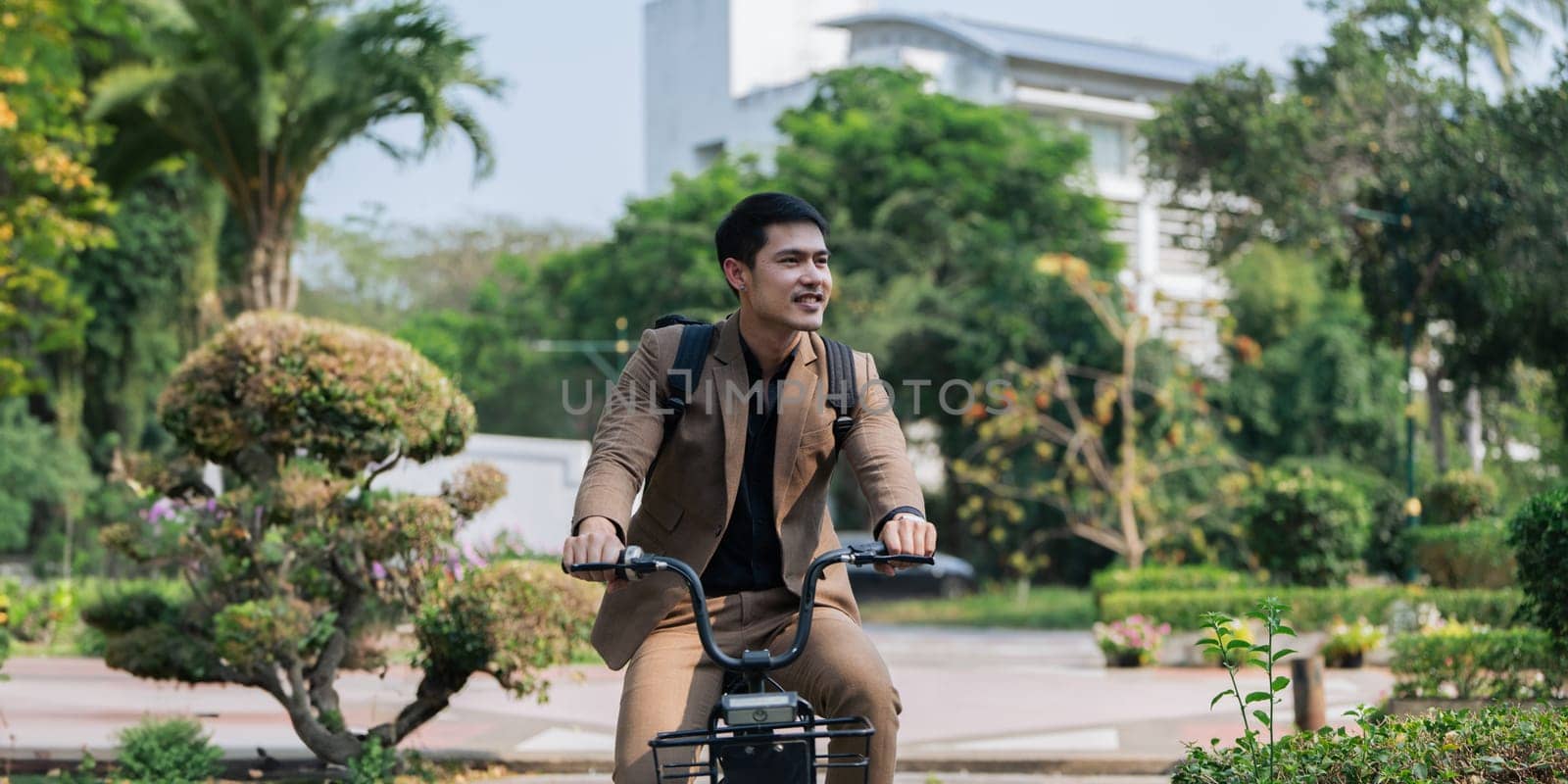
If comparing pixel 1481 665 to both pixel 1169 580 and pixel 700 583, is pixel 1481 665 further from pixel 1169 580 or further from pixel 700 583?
pixel 1169 580

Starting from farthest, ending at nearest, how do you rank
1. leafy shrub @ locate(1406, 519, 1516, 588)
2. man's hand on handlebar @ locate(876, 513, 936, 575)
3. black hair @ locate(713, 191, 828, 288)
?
leafy shrub @ locate(1406, 519, 1516, 588) < black hair @ locate(713, 191, 828, 288) < man's hand on handlebar @ locate(876, 513, 936, 575)

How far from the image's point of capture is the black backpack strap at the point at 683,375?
404 centimetres

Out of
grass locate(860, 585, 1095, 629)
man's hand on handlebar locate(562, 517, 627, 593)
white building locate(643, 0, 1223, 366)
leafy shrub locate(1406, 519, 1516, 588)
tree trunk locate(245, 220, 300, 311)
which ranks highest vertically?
white building locate(643, 0, 1223, 366)

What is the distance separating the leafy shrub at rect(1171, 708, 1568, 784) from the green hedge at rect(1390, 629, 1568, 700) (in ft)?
15.4

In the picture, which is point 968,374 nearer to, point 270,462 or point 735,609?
point 270,462

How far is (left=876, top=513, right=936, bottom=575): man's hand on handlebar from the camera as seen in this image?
3.63 m

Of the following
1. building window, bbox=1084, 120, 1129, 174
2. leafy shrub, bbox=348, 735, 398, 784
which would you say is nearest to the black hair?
leafy shrub, bbox=348, 735, 398, 784

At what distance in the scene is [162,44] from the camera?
20484 millimetres

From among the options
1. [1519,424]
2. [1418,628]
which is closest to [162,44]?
[1418,628]

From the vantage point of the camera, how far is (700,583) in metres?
3.59

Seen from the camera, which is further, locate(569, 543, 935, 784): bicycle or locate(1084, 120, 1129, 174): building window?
locate(1084, 120, 1129, 174): building window

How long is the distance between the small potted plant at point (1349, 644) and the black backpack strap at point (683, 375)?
13.7 meters

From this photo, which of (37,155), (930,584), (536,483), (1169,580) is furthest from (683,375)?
(930,584)

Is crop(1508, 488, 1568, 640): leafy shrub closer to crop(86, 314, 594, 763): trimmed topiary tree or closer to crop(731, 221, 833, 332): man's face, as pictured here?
crop(86, 314, 594, 763): trimmed topiary tree
